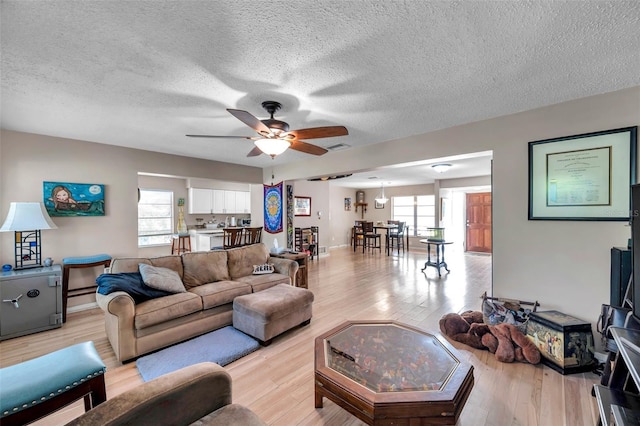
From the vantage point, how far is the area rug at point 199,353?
2.21m

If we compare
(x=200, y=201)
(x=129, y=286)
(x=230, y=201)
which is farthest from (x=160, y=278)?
(x=230, y=201)

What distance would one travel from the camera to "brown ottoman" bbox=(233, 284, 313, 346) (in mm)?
2581

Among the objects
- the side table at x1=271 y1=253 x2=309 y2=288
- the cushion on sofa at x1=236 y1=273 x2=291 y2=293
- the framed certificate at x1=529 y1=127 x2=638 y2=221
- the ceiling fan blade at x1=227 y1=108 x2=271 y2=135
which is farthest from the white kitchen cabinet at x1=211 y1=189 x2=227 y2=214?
the framed certificate at x1=529 y1=127 x2=638 y2=221

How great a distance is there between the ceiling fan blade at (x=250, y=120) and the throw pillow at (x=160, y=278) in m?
1.94

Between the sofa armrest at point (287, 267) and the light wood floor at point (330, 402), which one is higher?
the sofa armrest at point (287, 267)

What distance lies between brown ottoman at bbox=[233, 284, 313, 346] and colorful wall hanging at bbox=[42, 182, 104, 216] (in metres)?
2.65

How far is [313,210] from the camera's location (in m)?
7.68

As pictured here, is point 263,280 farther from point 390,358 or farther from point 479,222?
point 479,222

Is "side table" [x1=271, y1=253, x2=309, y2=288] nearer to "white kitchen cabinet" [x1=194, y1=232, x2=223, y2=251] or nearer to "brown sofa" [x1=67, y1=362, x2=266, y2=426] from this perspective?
"white kitchen cabinet" [x1=194, y1=232, x2=223, y2=251]

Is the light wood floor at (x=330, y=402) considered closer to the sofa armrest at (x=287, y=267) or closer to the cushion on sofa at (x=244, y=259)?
the sofa armrest at (x=287, y=267)

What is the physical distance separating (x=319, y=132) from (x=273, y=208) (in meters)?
3.60

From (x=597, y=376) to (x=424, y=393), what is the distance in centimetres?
192

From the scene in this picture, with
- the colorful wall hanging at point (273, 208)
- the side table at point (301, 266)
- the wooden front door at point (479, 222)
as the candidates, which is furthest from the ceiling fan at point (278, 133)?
the wooden front door at point (479, 222)

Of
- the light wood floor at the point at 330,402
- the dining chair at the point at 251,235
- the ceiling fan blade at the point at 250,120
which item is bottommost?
the light wood floor at the point at 330,402
